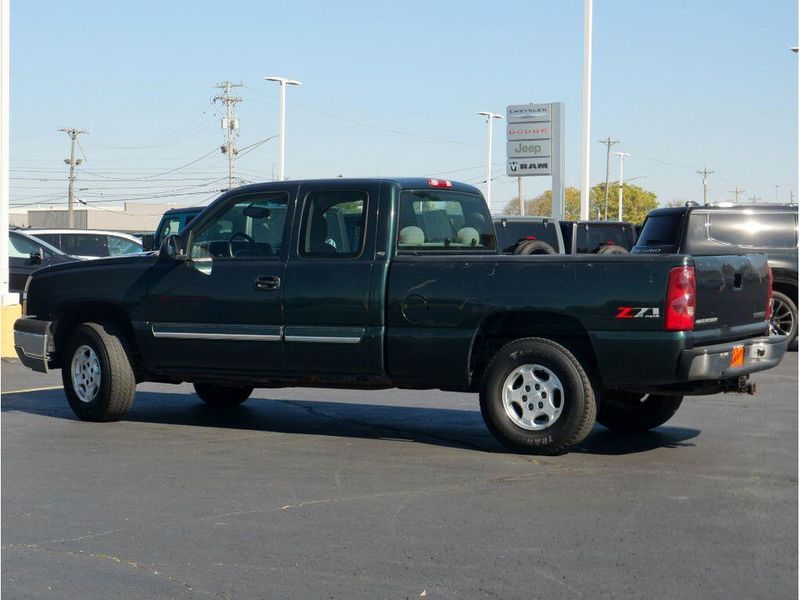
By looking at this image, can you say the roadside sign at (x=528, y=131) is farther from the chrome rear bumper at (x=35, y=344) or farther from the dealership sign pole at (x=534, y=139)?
the chrome rear bumper at (x=35, y=344)

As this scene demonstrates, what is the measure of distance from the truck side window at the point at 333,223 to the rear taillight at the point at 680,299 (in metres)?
2.39

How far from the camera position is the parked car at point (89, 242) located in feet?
84.6

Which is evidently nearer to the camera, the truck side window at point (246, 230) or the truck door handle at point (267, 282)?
the truck door handle at point (267, 282)

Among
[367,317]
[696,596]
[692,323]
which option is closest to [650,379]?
[692,323]

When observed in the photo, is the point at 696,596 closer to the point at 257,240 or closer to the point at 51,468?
the point at 51,468

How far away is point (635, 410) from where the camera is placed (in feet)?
31.1

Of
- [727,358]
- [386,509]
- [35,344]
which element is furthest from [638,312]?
[35,344]

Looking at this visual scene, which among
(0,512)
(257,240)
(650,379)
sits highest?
(257,240)

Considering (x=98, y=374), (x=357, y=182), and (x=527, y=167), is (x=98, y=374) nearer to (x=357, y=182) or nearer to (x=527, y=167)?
(x=357, y=182)

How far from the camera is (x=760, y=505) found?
6742 millimetres

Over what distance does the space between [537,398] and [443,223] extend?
1.88 meters

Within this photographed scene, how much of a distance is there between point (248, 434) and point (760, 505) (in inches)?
169

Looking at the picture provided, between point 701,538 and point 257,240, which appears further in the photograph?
point 257,240

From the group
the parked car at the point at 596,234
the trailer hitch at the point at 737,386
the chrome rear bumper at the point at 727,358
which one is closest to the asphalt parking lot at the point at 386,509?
the trailer hitch at the point at 737,386
